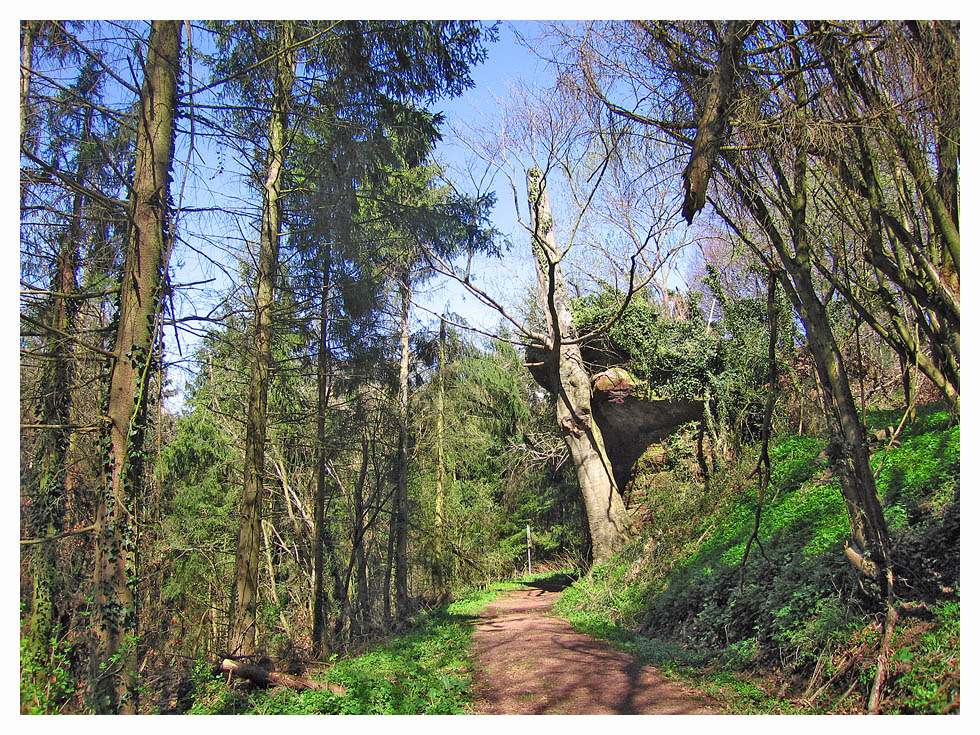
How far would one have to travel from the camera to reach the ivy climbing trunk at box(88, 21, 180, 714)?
14.4ft

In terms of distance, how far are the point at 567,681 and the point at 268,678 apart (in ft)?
7.99

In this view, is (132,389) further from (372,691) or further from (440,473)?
(440,473)

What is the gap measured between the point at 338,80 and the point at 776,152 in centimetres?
486

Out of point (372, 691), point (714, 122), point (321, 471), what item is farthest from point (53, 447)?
point (714, 122)

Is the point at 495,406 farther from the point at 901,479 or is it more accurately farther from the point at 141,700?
the point at 141,700

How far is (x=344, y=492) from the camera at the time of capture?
1256 cm

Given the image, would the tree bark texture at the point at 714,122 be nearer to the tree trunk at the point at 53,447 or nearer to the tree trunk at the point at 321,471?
the tree trunk at the point at 53,447

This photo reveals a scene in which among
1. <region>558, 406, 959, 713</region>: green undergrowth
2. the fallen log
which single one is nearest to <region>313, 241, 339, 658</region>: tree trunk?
the fallen log

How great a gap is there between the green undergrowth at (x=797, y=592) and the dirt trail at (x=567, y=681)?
332 millimetres

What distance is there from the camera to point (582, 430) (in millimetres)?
12523

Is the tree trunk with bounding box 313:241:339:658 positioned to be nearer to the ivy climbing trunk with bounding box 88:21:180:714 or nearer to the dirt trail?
the dirt trail

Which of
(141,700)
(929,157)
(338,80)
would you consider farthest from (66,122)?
(929,157)

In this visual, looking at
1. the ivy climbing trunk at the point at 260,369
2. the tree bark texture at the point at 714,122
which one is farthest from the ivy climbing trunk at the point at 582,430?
the tree bark texture at the point at 714,122
